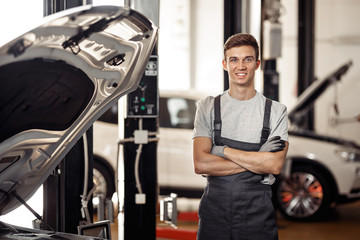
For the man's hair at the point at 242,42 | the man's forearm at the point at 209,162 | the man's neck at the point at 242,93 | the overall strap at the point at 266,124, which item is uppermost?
the man's hair at the point at 242,42

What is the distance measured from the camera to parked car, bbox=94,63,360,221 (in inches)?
233

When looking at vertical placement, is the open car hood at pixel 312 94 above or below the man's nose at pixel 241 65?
below

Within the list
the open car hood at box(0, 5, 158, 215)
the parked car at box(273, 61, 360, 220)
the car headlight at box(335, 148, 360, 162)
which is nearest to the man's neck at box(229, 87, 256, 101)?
the open car hood at box(0, 5, 158, 215)

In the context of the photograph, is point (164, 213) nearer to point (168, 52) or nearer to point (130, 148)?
point (130, 148)

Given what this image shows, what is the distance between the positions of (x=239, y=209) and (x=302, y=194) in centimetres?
378

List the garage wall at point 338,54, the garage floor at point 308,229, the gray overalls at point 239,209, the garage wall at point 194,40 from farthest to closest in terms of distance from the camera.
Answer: the garage wall at point 338,54
the garage wall at point 194,40
the garage floor at point 308,229
the gray overalls at point 239,209

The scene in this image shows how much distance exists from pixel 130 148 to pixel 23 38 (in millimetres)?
2166

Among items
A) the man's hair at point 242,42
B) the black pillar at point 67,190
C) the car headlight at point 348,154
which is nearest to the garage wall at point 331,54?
the car headlight at point 348,154

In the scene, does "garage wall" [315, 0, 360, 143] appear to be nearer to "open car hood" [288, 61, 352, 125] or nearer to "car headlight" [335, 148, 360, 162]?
"open car hood" [288, 61, 352, 125]

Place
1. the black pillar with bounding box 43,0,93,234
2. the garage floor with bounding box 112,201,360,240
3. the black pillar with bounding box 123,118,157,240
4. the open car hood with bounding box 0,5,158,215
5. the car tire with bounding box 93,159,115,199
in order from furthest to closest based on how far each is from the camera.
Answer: the car tire with bounding box 93,159,115,199 < the garage floor with bounding box 112,201,360,240 < the black pillar with bounding box 123,118,157,240 < the black pillar with bounding box 43,0,93,234 < the open car hood with bounding box 0,5,158,215

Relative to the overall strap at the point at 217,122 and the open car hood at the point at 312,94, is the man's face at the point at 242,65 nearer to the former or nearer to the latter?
the overall strap at the point at 217,122

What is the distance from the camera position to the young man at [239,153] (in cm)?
239

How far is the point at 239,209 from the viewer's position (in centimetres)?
239

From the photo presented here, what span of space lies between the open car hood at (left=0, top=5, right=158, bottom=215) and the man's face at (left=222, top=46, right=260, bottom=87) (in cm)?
70
